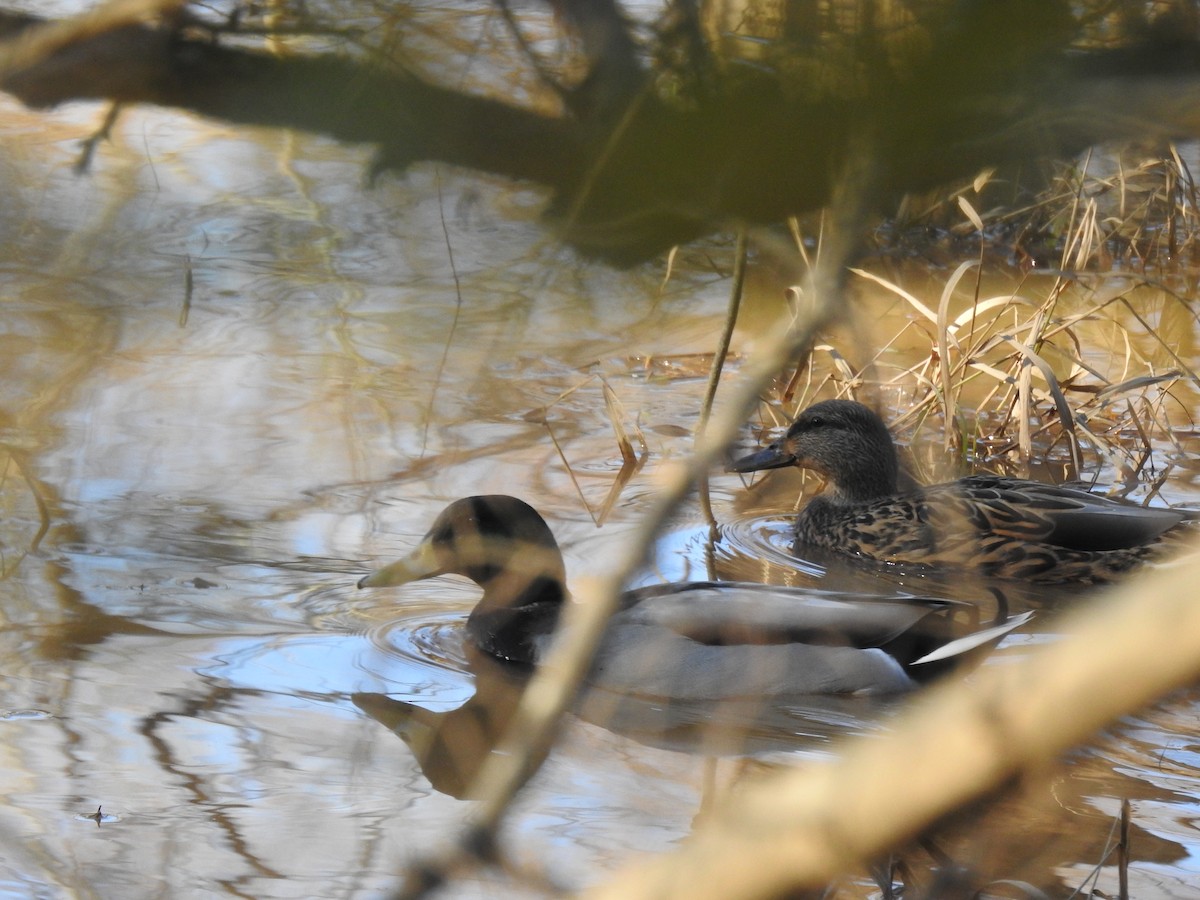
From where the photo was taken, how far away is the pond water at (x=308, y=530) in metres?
1.01

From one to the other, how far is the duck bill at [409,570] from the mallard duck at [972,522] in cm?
159

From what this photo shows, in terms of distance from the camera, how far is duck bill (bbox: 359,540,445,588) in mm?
4129

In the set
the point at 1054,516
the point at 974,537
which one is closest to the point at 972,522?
the point at 974,537

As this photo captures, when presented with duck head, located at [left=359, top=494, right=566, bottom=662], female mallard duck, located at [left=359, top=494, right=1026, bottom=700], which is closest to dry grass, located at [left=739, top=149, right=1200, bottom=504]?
female mallard duck, located at [left=359, top=494, right=1026, bottom=700]

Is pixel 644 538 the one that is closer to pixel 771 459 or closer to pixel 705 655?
pixel 705 655

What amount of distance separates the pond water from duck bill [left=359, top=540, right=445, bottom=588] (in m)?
0.16

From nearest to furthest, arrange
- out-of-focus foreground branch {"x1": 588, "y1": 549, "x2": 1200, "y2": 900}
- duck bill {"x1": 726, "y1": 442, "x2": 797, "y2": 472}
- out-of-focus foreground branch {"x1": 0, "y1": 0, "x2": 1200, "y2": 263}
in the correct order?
out-of-focus foreground branch {"x1": 588, "y1": 549, "x2": 1200, "y2": 900} → out-of-focus foreground branch {"x1": 0, "y1": 0, "x2": 1200, "y2": 263} → duck bill {"x1": 726, "y1": 442, "x2": 797, "y2": 472}

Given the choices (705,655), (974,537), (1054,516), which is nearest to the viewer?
(705,655)

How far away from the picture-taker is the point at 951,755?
684mm

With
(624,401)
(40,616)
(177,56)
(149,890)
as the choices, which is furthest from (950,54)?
(624,401)

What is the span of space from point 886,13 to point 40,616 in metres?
3.33

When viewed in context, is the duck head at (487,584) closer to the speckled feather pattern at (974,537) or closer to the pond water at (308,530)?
the pond water at (308,530)

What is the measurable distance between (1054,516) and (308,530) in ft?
8.51

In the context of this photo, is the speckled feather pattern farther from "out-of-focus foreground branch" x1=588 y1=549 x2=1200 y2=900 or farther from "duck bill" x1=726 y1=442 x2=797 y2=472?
"out-of-focus foreground branch" x1=588 y1=549 x2=1200 y2=900
